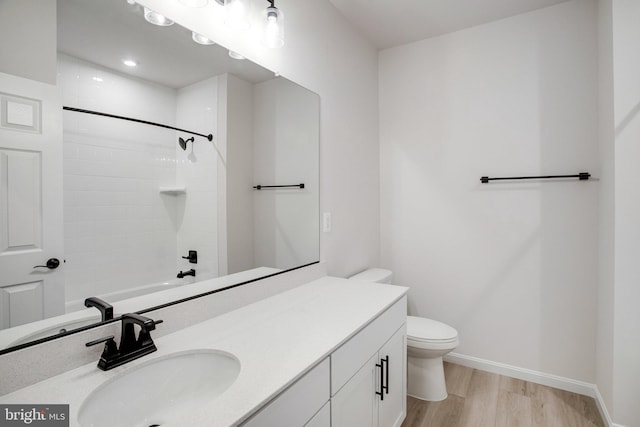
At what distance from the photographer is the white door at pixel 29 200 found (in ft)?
2.48

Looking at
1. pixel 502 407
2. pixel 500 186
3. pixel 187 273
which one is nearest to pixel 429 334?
pixel 502 407

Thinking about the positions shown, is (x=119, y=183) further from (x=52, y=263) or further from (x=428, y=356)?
(x=428, y=356)

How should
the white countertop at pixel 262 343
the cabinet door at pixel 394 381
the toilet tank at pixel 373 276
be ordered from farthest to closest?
1. the toilet tank at pixel 373 276
2. the cabinet door at pixel 394 381
3. the white countertop at pixel 262 343

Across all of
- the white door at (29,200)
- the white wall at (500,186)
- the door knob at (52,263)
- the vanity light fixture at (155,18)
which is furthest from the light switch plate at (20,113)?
the white wall at (500,186)

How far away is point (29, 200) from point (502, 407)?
2.49 m

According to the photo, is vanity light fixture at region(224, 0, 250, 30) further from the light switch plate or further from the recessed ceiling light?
the light switch plate

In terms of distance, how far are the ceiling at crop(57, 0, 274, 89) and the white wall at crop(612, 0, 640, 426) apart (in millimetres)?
1982

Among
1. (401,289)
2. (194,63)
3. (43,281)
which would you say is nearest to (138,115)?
(194,63)

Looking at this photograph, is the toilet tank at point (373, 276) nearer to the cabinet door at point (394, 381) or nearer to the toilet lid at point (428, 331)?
the toilet lid at point (428, 331)

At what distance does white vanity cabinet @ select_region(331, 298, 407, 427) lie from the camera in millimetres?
1075

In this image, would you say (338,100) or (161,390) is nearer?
(161,390)

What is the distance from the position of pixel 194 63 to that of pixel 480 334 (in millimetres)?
2536

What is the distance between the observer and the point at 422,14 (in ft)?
7.13

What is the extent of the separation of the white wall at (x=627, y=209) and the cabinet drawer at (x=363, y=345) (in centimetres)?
113
